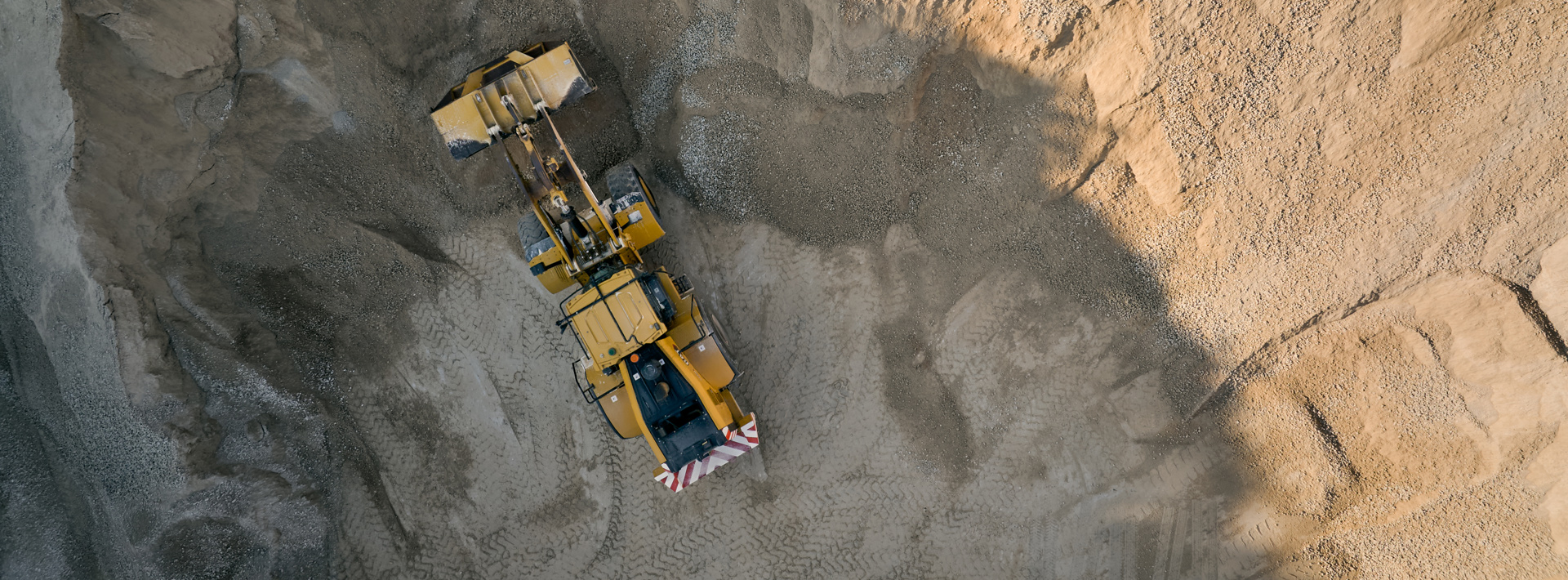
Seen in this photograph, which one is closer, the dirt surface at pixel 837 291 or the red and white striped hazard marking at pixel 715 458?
the dirt surface at pixel 837 291

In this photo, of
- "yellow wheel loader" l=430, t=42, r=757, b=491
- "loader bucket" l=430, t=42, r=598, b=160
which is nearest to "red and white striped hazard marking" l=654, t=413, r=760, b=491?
"yellow wheel loader" l=430, t=42, r=757, b=491

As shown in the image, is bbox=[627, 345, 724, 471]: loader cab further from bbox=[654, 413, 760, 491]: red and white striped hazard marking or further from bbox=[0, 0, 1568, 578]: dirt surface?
bbox=[0, 0, 1568, 578]: dirt surface

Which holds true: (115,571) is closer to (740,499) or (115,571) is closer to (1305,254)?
(740,499)

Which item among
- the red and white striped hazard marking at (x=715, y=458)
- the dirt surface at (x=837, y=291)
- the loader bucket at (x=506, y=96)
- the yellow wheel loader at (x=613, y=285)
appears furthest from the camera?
the loader bucket at (x=506, y=96)

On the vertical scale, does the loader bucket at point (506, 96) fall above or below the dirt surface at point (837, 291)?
above

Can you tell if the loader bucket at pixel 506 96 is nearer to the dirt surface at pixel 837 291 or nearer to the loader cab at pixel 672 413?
the dirt surface at pixel 837 291

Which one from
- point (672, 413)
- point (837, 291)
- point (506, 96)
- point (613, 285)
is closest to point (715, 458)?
point (672, 413)

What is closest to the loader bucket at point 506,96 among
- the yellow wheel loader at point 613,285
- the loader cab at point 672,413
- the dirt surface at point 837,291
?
the yellow wheel loader at point 613,285

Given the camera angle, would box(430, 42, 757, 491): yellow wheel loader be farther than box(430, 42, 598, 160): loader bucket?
No
